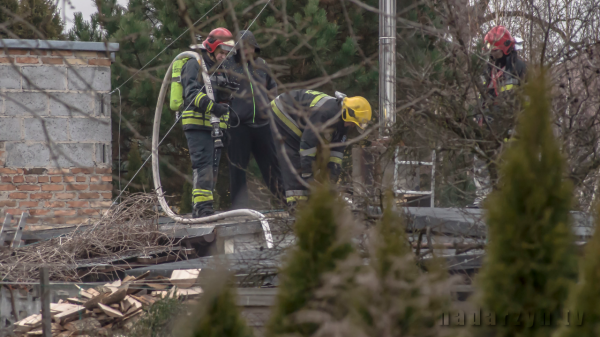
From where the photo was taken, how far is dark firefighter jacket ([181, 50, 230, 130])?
271 inches

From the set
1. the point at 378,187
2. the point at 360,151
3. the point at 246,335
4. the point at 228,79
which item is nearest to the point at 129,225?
the point at 228,79

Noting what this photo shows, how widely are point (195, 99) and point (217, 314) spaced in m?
5.00

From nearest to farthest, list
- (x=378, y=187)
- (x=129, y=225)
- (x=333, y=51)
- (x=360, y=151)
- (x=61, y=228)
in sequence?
(x=378, y=187), (x=129, y=225), (x=360, y=151), (x=61, y=228), (x=333, y=51)

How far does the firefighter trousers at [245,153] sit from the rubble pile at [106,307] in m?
2.80

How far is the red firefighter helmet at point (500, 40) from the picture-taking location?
4906 millimetres

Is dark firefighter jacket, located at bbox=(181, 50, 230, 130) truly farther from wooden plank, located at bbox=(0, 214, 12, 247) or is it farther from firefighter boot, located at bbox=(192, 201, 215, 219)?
wooden plank, located at bbox=(0, 214, 12, 247)

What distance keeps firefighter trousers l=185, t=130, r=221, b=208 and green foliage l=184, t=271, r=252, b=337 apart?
16.6 feet

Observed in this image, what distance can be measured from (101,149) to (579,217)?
5530 millimetres

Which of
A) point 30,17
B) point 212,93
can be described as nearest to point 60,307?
point 212,93

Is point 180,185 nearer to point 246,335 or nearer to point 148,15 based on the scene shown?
point 148,15

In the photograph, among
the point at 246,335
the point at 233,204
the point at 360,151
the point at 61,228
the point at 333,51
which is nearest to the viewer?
the point at 246,335

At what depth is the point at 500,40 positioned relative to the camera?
532 cm

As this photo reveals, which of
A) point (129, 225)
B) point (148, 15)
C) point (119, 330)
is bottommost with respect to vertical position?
point (119, 330)

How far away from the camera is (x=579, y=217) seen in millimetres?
4109
